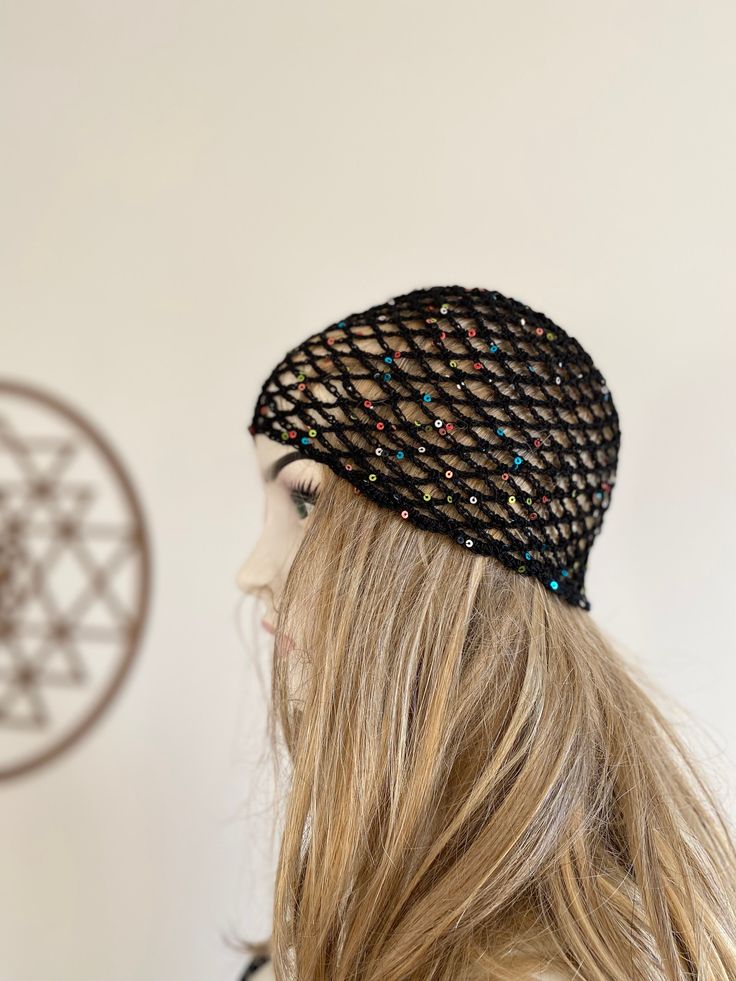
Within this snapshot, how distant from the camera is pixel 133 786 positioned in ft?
3.65

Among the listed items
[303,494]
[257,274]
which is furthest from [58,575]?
[303,494]

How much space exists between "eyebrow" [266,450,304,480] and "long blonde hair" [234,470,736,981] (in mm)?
40

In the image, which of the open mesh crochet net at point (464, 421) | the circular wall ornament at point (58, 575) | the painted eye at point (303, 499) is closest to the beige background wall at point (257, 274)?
the circular wall ornament at point (58, 575)

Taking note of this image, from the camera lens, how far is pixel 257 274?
3.54 ft

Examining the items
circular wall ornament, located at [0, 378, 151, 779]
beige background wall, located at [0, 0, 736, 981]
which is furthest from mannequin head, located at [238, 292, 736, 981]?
circular wall ornament, located at [0, 378, 151, 779]

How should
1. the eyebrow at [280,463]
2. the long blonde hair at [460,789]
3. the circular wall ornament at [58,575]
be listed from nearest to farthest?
the long blonde hair at [460,789], the eyebrow at [280,463], the circular wall ornament at [58,575]

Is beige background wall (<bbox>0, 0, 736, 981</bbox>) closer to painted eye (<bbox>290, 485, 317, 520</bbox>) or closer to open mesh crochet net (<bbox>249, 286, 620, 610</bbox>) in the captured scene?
open mesh crochet net (<bbox>249, 286, 620, 610</bbox>)

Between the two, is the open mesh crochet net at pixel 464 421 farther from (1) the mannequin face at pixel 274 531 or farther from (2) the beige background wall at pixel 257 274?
(2) the beige background wall at pixel 257 274

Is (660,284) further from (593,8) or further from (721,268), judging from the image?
(593,8)

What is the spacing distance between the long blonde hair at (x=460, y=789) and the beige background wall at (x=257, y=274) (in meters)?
0.30

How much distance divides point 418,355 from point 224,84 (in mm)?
700

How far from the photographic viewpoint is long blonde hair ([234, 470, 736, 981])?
1.79 feet

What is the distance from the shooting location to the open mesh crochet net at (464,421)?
0.62 meters

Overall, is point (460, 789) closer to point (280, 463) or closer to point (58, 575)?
point (280, 463)
